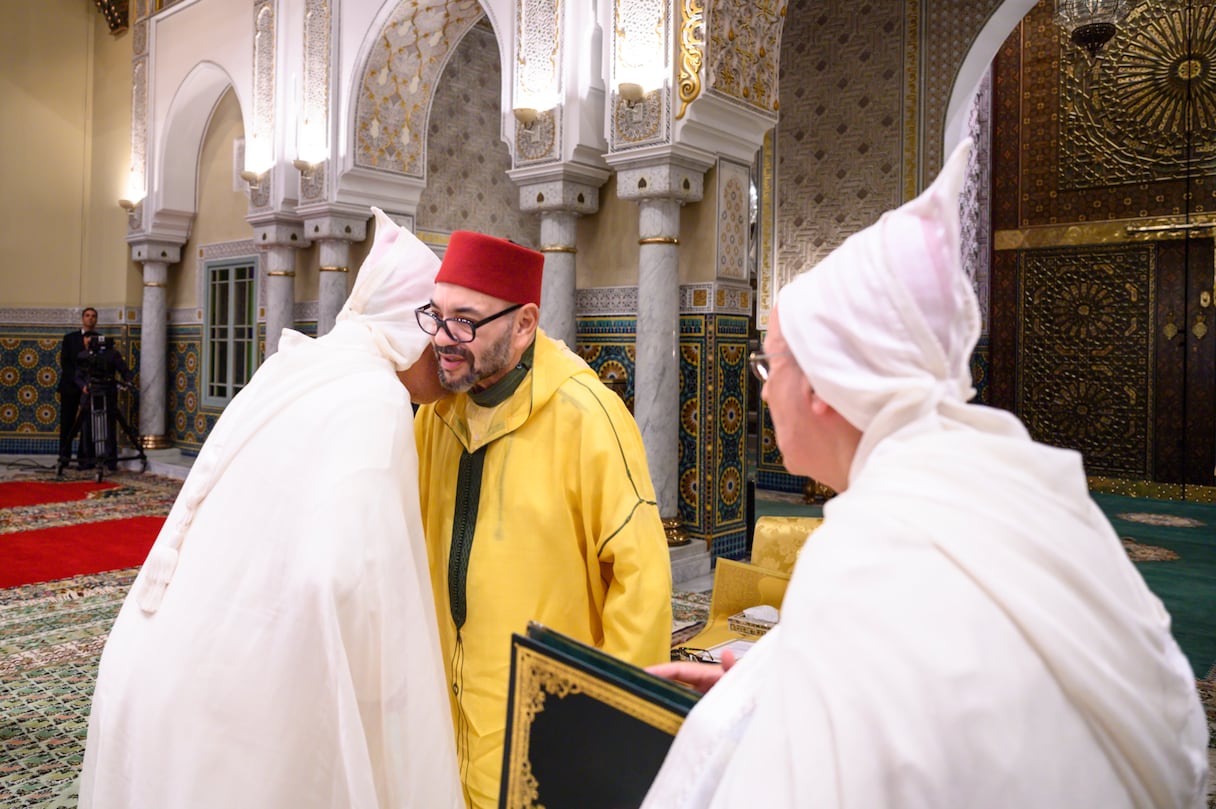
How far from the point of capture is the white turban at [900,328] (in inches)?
28.0

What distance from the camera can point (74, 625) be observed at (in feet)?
12.0

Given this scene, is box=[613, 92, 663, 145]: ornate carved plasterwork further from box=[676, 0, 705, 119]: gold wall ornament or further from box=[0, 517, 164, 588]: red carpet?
box=[0, 517, 164, 588]: red carpet

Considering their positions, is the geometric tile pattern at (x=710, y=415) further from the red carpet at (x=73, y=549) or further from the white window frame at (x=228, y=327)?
the white window frame at (x=228, y=327)

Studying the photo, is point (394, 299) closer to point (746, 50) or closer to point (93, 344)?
point (746, 50)

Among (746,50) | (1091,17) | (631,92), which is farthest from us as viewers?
(1091,17)

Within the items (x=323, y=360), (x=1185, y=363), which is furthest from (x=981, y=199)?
(x=323, y=360)

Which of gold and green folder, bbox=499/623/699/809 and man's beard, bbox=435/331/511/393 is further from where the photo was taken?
man's beard, bbox=435/331/511/393

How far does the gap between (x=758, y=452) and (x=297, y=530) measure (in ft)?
22.1

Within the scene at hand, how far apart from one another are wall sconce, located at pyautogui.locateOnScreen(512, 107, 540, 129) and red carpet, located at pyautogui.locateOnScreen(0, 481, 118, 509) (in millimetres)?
4486

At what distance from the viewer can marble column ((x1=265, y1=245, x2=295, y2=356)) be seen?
6781 millimetres

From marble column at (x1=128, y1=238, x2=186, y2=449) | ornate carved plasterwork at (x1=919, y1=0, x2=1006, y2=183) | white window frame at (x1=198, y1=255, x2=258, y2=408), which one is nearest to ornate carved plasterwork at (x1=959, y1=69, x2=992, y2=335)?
ornate carved plasterwork at (x1=919, y1=0, x2=1006, y2=183)

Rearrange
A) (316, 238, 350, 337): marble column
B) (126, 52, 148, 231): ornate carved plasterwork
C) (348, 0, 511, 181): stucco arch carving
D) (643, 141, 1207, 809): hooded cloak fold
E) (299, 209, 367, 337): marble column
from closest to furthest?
(643, 141, 1207, 809): hooded cloak fold → (348, 0, 511, 181): stucco arch carving → (299, 209, 367, 337): marble column → (316, 238, 350, 337): marble column → (126, 52, 148, 231): ornate carved plasterwork

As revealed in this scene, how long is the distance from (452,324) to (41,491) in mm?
6738

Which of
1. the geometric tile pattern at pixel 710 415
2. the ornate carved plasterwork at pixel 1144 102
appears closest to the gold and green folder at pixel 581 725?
the geometric tile pattern at pixel 710 415
